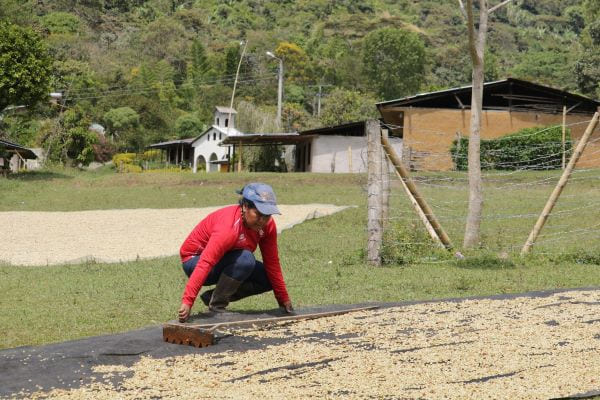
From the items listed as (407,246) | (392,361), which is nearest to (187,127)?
(407,246)

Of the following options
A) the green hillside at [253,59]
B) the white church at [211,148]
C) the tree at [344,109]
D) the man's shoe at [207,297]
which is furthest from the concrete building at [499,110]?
the man's shoe at [207,297]

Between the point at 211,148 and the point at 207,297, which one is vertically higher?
the point at 211,148

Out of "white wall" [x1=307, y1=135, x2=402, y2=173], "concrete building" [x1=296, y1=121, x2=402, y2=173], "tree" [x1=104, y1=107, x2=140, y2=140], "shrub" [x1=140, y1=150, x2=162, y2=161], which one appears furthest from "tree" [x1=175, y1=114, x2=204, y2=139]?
"white wall" [x1=307, y1=135, x2=402, y2=173]

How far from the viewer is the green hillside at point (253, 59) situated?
5666cm

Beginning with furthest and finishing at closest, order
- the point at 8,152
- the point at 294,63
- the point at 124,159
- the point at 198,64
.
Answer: the point at 198,64 < the point at 294,63 < the point at 124,159 < the point at 8,152

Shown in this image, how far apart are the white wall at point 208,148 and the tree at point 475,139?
39745mm

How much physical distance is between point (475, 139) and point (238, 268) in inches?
306

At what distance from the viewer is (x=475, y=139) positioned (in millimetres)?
13547

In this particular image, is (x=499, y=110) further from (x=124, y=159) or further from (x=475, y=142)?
(x=124, y=159)

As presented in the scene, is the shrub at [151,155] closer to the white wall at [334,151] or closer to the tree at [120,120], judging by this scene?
the tree at [120,120]

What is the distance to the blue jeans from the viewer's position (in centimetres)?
656

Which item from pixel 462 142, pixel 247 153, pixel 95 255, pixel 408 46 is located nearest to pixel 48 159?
pixel 247 153

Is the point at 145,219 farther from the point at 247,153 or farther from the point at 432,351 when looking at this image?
the point at 247,153

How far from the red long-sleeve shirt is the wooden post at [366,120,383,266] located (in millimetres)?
4320
